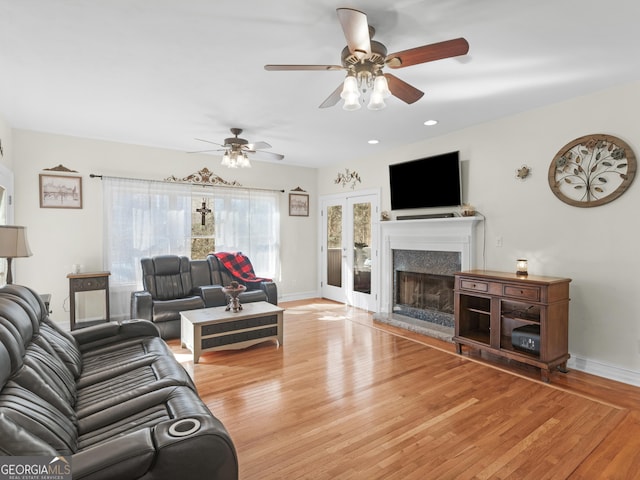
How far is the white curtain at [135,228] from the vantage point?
16.4ft

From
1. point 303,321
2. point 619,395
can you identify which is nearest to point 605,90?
point 619,395

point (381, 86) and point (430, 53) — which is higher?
point (430, 53)

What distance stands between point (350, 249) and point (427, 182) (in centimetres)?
208

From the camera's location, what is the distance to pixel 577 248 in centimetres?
341

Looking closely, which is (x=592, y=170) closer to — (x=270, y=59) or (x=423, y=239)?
(x=423, y=239)

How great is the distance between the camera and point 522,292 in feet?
10.7

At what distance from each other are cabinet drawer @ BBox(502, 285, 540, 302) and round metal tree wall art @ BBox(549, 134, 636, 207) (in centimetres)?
100

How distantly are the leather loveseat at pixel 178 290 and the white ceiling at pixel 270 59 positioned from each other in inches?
76.1

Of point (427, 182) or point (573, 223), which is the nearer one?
point (573, 223)

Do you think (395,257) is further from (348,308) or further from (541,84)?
(541,84)

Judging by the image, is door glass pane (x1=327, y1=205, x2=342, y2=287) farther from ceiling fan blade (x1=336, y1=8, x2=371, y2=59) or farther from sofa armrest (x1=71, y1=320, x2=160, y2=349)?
ceiling fan blade (x1=336, y1=8, x2=371, y2=59)

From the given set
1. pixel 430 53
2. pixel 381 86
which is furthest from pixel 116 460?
pixel 430 53

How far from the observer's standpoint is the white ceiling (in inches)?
82.3

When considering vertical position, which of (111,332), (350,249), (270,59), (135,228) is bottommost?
(111,332)
